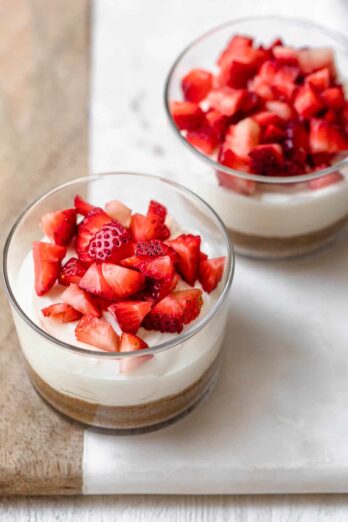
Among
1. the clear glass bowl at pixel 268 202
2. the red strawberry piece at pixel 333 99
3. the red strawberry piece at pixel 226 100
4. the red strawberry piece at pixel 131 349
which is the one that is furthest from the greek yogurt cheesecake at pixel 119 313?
the red strawberry piece at pixel 333 99

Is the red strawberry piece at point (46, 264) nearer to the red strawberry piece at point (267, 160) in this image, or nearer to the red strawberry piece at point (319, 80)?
the red strawberry piece at point (267, 160)

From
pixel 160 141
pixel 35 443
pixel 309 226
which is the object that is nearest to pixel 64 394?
pixel 35 443

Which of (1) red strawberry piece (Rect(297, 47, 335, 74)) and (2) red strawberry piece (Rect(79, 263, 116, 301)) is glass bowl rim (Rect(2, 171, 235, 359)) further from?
(1) red strawberry piece (Rect(297, 47, 335, 74))

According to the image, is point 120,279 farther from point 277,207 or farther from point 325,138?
point 325,138

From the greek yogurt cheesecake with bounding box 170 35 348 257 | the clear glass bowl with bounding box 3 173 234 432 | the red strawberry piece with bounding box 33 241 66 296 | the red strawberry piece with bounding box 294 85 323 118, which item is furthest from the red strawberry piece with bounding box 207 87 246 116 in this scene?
the red strawberry piece with bounding box 33 241 66 296

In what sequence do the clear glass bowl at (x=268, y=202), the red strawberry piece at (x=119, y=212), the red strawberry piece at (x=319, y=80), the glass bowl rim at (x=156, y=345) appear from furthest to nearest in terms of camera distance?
the red strawberry piece at (x=319, y=80) → the clear glass bowl at (x=268, y=202) → the red strawberry piece at (x=119, y=212) → the glass bowl rim at (x=156, y=345)

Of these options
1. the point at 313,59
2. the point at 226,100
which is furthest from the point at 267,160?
the point at 313,59
